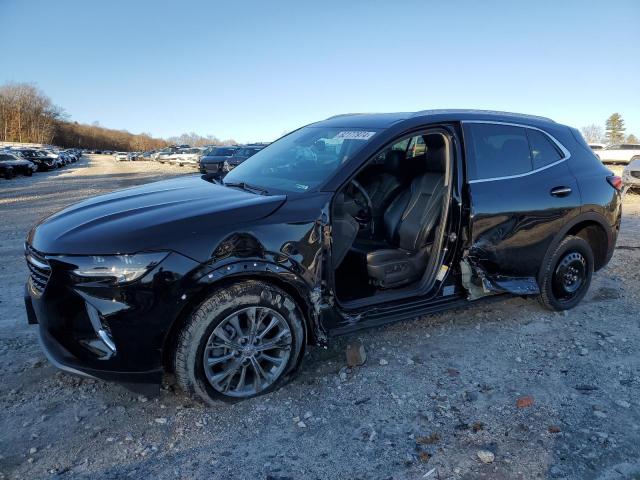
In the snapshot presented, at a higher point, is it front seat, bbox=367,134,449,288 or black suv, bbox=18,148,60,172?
front seat, bbox=367,134,449,288

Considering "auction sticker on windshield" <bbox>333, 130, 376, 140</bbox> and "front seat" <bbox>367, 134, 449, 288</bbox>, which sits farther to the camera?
"front seat" <bbox>367, 134, 449, 288</bbox>

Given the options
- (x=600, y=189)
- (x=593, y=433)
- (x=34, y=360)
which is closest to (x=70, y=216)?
(x=34, y=360)

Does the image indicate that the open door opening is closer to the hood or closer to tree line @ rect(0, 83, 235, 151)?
the hood

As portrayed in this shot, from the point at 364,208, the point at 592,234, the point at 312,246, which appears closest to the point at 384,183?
the point at 364,208

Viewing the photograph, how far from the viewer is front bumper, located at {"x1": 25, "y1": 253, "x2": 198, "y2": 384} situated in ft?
8.34

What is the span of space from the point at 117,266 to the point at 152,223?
1.05 feet

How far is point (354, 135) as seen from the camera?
11.6 feet

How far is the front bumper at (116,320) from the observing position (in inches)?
100

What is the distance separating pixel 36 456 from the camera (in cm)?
250

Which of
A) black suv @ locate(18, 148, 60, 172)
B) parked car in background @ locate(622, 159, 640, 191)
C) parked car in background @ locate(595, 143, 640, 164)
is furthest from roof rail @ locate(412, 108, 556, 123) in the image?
black suv @ locate(18, 148, 60, 172)

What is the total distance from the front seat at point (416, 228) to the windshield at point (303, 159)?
30.4 inches

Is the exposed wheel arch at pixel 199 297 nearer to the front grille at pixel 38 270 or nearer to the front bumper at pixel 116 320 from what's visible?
the front bumper at pixel 116 320

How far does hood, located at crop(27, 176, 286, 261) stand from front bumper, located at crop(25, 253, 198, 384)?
14 cm

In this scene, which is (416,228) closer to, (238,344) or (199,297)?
(238,344)
